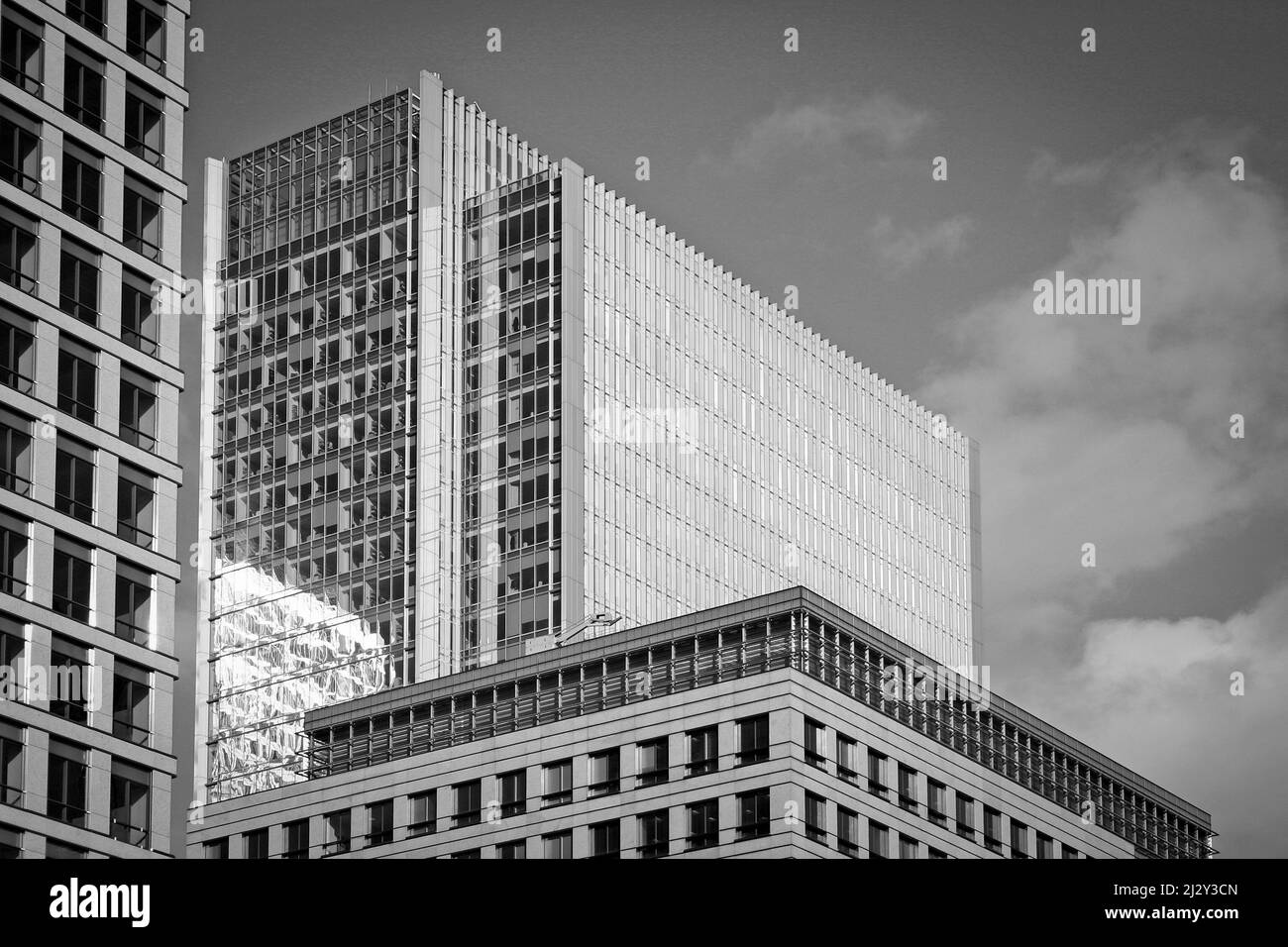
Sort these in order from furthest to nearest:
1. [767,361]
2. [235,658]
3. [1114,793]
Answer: [767,361] → [235,658] → [1114,793]

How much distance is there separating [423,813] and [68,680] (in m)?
41.2

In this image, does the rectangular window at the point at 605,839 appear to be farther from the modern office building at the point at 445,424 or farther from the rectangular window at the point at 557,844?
the modern office building at the point at 445,424

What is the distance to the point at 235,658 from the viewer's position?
162 meters

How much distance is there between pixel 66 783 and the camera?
68.3 meters

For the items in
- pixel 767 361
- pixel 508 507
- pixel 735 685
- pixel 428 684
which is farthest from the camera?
pixel 767 361

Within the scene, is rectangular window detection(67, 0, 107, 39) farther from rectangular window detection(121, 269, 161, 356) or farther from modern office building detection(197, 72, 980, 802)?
modern office building detection(197, 72, 980, 802)

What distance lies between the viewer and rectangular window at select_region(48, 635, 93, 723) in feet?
225

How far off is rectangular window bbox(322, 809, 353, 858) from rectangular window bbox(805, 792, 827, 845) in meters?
25.5

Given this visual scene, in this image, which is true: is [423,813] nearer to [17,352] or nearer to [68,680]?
[68,680]

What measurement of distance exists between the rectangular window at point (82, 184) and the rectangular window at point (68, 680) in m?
14.8
